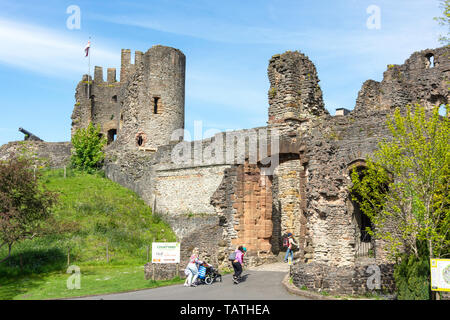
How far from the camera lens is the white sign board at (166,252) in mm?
16875

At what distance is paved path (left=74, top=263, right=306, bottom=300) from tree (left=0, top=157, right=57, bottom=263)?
626 cm

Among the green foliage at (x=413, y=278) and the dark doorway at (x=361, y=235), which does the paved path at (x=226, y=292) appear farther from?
the dark doorway at (x=361, y=235)

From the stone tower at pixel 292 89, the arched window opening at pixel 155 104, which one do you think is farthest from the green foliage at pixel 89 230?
the stone tower at pixel 292 89

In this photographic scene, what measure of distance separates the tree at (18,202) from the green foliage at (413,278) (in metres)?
13.9

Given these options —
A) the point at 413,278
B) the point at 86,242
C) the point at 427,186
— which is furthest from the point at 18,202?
the point at 427,186

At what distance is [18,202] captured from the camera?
2023 centimetres

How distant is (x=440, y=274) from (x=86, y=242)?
1855 centimetres

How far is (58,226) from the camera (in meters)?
23.7

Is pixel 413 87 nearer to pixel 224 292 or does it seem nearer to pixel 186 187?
pixel 186 187

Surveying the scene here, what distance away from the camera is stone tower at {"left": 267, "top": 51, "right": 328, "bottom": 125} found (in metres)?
23.1

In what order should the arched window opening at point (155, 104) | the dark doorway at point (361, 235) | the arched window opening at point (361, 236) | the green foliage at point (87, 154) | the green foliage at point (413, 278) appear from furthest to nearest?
the green foliage at point (87, 154) → the arched window opening at point (155, 104) → the dark doorway at point (361, 235) → the arched window opening at point (361, 236) → the green foliage at point (413, 278)
